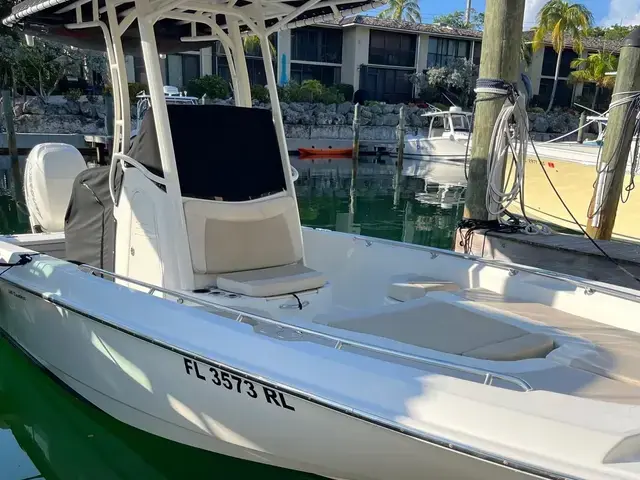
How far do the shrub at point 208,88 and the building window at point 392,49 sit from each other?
1123 cm

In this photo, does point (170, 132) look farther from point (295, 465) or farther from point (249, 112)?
point (295, 465)

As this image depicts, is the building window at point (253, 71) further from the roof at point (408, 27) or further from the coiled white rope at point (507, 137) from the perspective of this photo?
the coiled white rope at point (507, 137)

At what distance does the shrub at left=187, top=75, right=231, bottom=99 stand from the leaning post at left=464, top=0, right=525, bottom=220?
20.2 m

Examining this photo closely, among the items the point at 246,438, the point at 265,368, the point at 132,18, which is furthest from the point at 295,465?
the point at 132,18

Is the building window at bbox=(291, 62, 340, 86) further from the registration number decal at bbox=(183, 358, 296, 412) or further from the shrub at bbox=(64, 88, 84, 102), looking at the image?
the registration number decal at bbox=(183, 358, 296, 412)

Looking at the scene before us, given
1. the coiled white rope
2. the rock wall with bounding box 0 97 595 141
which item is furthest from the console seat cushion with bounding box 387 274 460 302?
the rock wall with bounding box 0 97 595 141

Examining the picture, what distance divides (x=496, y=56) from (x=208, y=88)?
2071cm

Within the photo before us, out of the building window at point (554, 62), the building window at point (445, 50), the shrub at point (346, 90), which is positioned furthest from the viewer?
the building window at point (554, 62)

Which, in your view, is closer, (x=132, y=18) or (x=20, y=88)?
(x=132, y=18)

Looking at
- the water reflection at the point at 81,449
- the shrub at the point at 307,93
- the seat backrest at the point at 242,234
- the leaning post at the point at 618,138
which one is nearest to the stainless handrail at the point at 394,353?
the seat backrest at the point at 242,234

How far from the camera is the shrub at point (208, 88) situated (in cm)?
2419

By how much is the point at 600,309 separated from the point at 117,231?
10.2ft

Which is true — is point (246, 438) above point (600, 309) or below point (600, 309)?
below

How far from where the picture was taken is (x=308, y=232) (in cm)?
507
